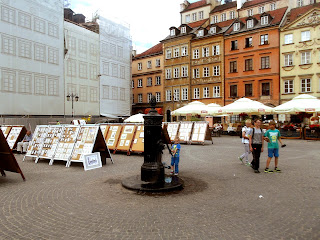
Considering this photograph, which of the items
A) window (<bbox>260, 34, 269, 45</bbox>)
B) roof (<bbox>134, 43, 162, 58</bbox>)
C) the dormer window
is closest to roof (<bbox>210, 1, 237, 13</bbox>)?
the dormer window

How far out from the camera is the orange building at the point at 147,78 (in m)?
48.9

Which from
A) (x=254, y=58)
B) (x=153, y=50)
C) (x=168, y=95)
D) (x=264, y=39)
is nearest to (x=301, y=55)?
(x=264, y=39)

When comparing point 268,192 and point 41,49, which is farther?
point 41,49

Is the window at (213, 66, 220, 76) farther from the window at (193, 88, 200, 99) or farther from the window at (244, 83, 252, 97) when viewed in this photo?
the window at (244, 83, 252, 97)

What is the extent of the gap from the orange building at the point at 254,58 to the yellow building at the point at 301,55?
0.84 metres

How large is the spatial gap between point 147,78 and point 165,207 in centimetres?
4604

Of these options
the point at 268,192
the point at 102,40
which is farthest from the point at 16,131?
the point at 102,40

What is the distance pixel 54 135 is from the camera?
11.8 m

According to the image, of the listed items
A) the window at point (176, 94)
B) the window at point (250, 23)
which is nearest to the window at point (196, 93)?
the window at point (176, 94)

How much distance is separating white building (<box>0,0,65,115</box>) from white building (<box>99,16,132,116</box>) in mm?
7117

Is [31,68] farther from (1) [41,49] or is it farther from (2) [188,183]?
(2) [188,183]

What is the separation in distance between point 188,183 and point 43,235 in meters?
4.13

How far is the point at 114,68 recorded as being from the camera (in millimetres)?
40781

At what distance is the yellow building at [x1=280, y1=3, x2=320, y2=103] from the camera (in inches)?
1319
